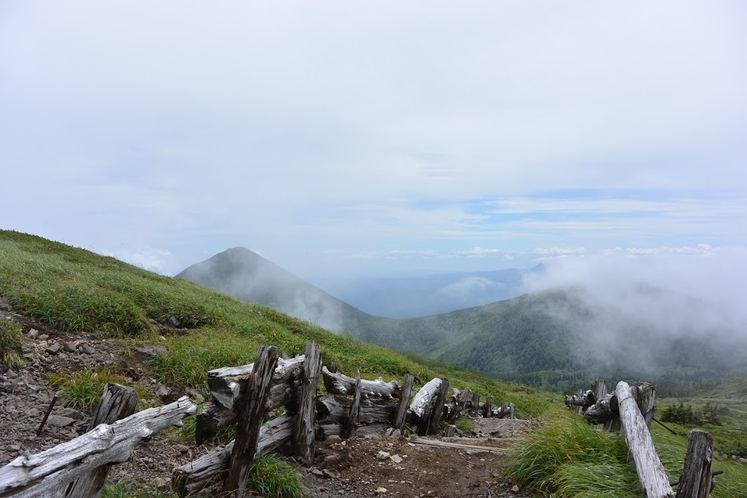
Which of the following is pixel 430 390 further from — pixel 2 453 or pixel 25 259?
pixel 25 259

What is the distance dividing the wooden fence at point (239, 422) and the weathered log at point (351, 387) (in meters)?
0.02

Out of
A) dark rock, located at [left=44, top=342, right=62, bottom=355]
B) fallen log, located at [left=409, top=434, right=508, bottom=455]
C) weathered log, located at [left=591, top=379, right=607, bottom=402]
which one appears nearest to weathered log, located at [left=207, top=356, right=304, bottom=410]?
fallen log, located at [left=409, top=434, right=508, bottom=455]

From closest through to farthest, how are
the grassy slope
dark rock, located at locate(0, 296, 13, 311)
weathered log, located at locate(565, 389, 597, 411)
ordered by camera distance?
the grassy slope < weathered log, located at locate(565, 389, 597, 411) < dark rock, located at locate(0, 296, 13, 311)

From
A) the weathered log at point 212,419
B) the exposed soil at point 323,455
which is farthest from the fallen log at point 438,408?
the weathered log at point 212,419

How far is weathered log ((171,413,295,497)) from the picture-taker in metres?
6.12

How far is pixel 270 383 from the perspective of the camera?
22.6 ft

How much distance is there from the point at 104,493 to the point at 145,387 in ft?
17.0

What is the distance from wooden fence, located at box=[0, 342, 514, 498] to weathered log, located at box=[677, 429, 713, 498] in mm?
4956

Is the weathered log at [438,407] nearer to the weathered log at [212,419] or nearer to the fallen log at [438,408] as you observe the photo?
the fallen log at [438,408]

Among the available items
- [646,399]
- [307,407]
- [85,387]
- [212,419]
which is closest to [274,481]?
[212,419]

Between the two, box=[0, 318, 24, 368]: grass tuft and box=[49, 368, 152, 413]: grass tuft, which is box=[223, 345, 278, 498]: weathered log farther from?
box=[0, 318, 24, 368]: grass tuft

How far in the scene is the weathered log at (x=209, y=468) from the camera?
612 centimetres

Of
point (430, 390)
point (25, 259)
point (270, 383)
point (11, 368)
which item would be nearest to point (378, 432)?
point (430, 390)

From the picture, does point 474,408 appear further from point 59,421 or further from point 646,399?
point 59,421
